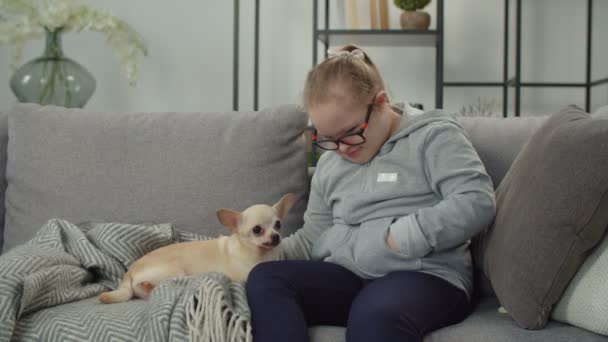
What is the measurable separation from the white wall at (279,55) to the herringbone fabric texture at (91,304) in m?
1.79

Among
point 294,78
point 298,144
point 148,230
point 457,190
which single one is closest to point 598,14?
point 294,78

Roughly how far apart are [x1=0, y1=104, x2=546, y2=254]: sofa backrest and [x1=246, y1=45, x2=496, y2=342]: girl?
24 cm

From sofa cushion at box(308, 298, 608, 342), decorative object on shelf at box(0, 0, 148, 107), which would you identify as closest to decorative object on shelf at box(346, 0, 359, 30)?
decorative object on shelf at box(0, 0, 148, 107)

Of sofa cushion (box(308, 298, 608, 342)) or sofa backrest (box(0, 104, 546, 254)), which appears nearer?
sofa cushion (box(308, 298, 608, 342))

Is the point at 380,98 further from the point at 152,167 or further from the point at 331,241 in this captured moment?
the point at 152,167

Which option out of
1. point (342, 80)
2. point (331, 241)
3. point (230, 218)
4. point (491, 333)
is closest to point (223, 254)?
point (230, 218)

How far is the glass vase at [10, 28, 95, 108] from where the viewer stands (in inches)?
94.7

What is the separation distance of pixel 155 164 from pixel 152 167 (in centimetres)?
1

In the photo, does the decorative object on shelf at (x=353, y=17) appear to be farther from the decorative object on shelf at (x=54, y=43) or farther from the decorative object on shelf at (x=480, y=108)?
the decorative object on shelf at (x=54, y=43)

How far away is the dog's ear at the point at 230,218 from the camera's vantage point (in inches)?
54.8

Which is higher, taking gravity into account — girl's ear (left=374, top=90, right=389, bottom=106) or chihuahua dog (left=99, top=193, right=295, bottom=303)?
girl's ear (left=374, top=90, right=389, bottom=106)

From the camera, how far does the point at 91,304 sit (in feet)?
4.26

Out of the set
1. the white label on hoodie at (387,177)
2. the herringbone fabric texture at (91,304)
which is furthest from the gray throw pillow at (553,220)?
the herringbone fabric texture at (91,304)

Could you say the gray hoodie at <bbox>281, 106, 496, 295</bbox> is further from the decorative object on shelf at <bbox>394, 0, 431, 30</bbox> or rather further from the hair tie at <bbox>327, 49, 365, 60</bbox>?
the decorative object on shelf at <bbox>394, 0, 431, 30</bbox>
